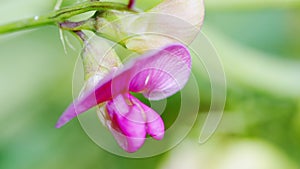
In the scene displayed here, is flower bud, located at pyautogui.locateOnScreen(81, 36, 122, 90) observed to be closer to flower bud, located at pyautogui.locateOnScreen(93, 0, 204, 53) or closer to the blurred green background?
flower bud, located at pyautogui.locateOnScreen(93, 0, 204, 53)

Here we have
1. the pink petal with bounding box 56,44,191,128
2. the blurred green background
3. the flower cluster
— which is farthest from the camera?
the blurred green background

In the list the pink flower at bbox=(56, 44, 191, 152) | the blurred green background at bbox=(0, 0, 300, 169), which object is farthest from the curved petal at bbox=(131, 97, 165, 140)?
the blurred green background at bbox=(0, 0, 300, 169)

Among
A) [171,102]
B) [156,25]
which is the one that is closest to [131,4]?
[156,25]

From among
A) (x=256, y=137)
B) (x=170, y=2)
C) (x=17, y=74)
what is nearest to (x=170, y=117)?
(x=256, y=137)

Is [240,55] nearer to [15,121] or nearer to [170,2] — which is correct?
[15,121]

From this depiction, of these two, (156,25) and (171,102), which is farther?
(171,102)

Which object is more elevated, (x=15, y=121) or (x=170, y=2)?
(x=170, y=2)

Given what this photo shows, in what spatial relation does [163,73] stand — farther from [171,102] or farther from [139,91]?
[171,102]
